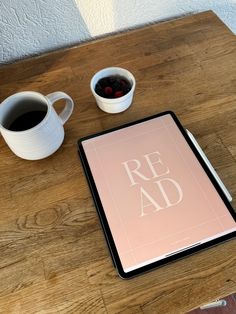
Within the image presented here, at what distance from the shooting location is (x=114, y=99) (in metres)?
0.54

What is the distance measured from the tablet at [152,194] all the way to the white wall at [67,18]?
28 centimetres

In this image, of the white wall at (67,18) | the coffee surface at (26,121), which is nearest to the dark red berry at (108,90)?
the coffee surface at (26,121)

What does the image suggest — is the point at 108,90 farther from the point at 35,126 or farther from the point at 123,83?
the point at 35,126

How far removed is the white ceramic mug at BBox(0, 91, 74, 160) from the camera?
1.53 ft

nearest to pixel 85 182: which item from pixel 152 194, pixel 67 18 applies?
pixel 152 194

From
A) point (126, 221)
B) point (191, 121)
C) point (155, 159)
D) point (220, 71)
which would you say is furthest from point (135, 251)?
point (220, 71)

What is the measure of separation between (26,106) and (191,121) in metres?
0.28

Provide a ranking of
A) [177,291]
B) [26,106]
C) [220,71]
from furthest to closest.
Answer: [220,71] < [26,106] < [177,291]

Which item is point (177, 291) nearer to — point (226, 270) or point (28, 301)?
point (226, 270)

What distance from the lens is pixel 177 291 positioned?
1.35ft

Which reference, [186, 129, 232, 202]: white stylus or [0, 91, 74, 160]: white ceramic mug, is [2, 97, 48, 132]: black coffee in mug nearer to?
[0, 91, 74, 160]: white ceramic mug

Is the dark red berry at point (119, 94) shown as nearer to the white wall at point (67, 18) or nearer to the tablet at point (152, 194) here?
the tablet at point (152, 194)

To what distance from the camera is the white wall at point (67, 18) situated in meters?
0.62

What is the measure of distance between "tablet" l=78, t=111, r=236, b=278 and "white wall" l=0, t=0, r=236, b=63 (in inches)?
11.1
